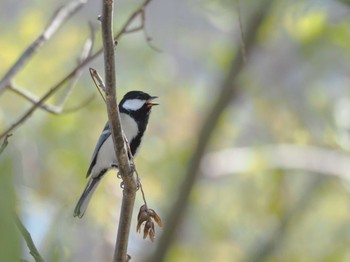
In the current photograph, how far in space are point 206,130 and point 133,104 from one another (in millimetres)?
1130

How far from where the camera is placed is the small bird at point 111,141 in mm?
2896

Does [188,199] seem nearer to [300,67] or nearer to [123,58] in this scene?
[123,58]

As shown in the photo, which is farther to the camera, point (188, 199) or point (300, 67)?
point (300, 67)

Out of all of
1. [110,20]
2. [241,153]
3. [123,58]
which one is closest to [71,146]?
[123,58]

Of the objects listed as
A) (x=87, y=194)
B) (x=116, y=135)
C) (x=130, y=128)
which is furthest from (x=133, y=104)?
(x=116, y=135)

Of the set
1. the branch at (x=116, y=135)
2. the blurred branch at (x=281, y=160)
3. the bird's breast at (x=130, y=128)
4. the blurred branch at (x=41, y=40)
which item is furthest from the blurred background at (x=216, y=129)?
the branch at (x=116, y=135)

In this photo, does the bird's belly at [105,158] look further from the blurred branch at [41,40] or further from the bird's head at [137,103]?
the blurred branch at [41,40]

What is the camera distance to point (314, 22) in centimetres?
438

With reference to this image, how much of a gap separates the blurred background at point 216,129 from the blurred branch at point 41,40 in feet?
4.84

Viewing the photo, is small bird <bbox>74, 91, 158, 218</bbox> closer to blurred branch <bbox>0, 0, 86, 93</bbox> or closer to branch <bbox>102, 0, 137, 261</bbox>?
blurred branch <bbox>0, 0, 86, 93</bbox>

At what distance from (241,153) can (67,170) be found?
3.86 ft

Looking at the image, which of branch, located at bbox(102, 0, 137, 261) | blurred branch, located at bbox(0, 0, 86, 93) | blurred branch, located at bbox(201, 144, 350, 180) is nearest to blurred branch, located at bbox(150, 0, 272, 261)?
blurred branch, located at bbox(201, 144, 350, 180)

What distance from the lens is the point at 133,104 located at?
127 inches

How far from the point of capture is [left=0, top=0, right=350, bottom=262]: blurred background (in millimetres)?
4773
